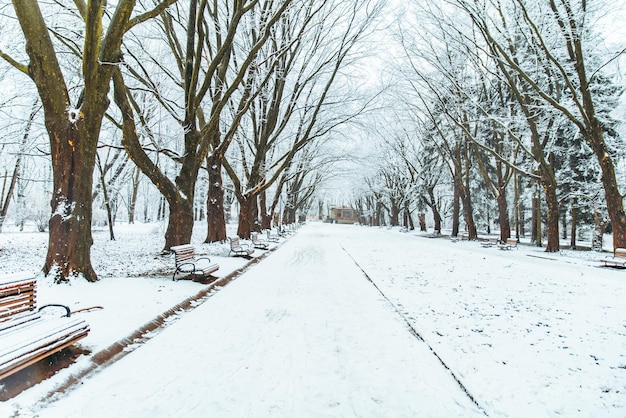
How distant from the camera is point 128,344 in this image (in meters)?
4.67

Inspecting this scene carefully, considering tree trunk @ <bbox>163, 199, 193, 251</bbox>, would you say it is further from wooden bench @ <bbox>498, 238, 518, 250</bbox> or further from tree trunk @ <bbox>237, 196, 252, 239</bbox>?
wooden bench @ <bbox>498, 238, 518, 250</bbox>

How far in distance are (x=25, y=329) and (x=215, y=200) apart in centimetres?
1418

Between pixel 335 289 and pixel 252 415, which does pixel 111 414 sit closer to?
pixel 252 415

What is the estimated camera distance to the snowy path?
3.12 meters


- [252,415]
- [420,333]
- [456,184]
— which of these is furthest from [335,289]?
[456,184]

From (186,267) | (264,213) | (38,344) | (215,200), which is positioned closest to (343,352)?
(38,344)

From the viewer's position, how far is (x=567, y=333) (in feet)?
17.0

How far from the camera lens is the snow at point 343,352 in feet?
10.5

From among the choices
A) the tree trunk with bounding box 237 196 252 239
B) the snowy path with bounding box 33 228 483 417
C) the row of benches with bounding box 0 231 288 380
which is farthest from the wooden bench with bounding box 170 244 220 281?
the tree trunk with bounding box 237 196 252 239

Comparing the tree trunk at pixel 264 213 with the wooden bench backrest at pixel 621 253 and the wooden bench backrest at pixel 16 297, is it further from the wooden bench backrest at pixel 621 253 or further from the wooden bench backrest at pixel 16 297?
the wooden bench backrest at pixel 16 297

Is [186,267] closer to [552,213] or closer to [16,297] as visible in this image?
[16,297]

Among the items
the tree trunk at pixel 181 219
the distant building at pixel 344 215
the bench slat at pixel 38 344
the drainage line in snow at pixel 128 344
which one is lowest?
the drainage line in snow at pixel 128 344

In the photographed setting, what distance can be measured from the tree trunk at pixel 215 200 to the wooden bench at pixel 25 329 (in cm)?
1331

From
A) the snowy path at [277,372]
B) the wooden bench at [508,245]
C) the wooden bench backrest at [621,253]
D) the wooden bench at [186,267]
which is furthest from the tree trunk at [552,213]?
the wooden bench at [186,267]
